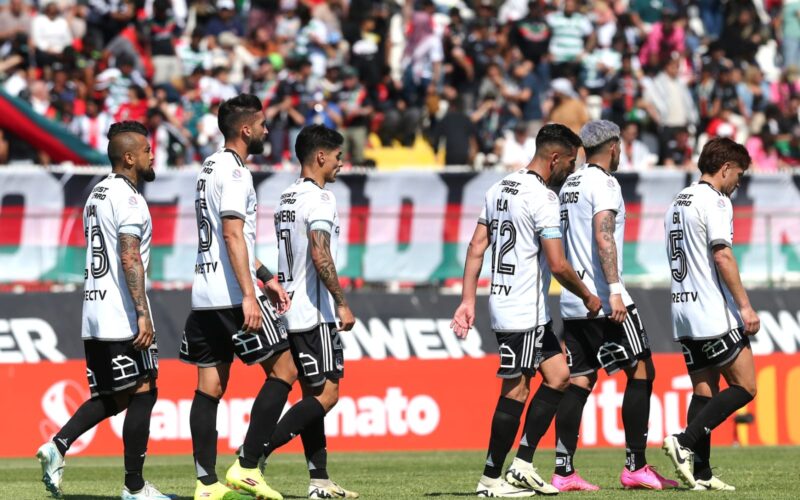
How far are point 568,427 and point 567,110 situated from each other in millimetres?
10480

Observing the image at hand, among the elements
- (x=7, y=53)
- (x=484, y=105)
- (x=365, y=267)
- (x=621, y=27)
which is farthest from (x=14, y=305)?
(x=621, y=27)

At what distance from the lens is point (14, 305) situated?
58.4 feet

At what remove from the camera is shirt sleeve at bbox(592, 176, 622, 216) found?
37.9ft

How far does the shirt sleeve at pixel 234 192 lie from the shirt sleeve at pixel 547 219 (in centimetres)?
207

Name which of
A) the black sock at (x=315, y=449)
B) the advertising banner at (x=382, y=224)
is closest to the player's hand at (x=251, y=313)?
the black sock at (x=315, y=449)

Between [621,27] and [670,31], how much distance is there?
855 mm

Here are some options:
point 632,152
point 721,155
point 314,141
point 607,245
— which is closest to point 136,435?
point 314,141

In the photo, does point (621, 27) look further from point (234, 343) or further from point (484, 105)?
point (234, 343)

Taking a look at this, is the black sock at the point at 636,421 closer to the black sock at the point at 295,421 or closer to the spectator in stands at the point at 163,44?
the black sock at the point at 295,421

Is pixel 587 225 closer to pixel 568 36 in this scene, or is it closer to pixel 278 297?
pixel 278 297

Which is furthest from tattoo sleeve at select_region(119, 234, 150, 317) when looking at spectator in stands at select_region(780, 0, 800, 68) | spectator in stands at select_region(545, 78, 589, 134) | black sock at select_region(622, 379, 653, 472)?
spectator in stands at select_region(780, 0, 800, 68)

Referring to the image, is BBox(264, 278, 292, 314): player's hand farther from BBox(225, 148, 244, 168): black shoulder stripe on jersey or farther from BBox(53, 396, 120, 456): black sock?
BBox(53, 396, 120, 456): black sock

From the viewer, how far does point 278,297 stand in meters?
11.0

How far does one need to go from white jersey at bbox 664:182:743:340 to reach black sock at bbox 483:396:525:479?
63.2 inches
